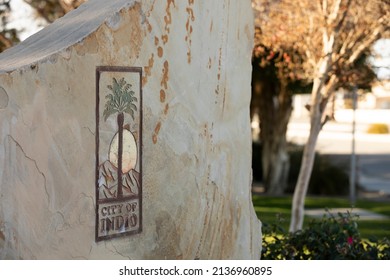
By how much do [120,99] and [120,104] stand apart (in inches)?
1.3

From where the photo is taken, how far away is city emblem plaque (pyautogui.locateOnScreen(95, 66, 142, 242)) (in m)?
5.70

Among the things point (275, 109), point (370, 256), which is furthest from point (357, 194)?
point (370, 256)

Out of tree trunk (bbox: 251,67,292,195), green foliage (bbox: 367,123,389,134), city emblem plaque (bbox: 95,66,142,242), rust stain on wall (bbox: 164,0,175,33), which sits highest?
rust stain on wall (bbox: 164,0,175,33)

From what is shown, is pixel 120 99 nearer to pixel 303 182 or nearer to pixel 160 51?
pixel 160 51

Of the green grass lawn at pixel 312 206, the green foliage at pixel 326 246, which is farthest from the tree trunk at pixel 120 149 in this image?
the green grass lawn at pixel 312 206

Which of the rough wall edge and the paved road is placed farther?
the paved road

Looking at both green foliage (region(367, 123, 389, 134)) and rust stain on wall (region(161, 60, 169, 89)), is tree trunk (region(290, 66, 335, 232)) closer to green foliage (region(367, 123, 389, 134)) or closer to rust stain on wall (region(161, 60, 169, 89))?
rust stain on wall (region(161, 60, 169, 89))

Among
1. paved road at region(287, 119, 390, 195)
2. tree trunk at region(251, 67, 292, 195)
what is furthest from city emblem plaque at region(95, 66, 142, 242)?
paved road at region(287, 119, 390, 195)

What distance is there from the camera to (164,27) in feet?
20.6

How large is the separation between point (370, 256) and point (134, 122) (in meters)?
3.72

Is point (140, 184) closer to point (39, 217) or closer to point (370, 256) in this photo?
point (39, 217)

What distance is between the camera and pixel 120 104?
19.1 feet

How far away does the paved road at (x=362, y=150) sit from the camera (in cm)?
2456

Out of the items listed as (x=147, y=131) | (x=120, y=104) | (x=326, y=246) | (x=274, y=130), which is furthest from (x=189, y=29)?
(x=274, y=130)
